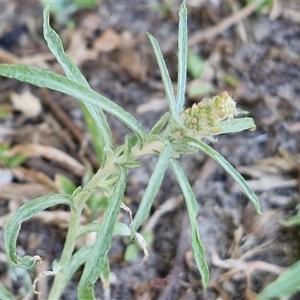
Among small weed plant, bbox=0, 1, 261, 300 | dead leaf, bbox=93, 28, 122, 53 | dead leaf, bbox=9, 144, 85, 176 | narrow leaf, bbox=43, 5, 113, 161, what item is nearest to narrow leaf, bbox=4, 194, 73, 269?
small weed plant, bbox=0, 1, 261, 300

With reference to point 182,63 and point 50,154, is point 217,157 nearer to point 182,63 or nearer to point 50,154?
point 182,63

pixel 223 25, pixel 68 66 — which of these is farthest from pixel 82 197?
pixel 223 25

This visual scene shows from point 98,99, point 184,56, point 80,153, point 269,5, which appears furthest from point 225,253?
point 269,5

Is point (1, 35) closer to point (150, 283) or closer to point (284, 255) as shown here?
point (150, 283)

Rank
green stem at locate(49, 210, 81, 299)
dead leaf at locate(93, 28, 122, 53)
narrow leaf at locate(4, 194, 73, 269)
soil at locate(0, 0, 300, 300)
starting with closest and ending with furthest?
narrow leaf at locate(4, 194, 73, 269), green stem at locate(49, 210, 81, 299), soil at locate(0, 0, 300, 300), dead leaf at locate(93, 28, 122, 53)

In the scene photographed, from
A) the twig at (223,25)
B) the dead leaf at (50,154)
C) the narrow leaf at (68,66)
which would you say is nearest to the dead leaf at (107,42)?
the twig at (223,25)

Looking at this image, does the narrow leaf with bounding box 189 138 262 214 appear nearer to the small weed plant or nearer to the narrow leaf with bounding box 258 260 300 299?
the small weed plant

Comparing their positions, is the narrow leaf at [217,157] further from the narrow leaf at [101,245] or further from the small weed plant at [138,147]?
the narrow leaf at [101,245]
